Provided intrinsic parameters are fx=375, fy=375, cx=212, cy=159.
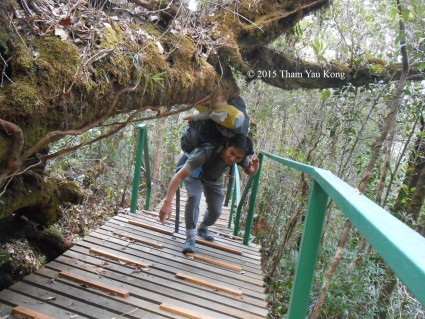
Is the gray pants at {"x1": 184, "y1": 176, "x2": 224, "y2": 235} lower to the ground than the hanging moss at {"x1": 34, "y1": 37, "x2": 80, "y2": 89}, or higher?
lower

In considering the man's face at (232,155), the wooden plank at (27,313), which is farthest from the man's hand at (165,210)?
the wooden plank at (27,313)

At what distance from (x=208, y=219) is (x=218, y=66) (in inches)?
62.2

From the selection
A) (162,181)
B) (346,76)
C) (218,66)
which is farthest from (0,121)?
(162,181)

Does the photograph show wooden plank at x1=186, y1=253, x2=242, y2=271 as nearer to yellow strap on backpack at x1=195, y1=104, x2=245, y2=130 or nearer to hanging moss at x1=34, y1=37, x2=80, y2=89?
yellow strap on backpack at x1=195, y1=104, x2=245, y2=130

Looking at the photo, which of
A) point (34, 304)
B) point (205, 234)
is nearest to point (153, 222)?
point (205, 234)

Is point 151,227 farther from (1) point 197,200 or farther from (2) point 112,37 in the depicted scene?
(2) point 112,37

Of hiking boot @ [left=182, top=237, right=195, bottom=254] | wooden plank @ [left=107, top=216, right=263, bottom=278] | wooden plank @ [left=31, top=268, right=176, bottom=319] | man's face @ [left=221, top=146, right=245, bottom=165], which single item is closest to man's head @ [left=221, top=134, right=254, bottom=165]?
man's face @ [left=221, top=146, right=245, bottom=165]

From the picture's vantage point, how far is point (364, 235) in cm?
80

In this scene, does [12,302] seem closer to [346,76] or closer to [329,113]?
[346,76]

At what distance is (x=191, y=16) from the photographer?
3537 millimetres

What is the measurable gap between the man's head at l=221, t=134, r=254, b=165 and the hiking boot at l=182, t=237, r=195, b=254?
2.75ft

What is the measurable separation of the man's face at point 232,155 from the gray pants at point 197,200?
444 mm

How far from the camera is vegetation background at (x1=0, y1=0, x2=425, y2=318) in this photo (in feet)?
17.2

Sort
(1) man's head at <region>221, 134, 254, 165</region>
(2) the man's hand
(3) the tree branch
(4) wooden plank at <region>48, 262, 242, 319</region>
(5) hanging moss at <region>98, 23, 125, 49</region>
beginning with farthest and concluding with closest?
1. (1) man's head at <region>221, 134, 254, 165</region>
2. (2) the man's hand
3. (4) wooden plank at <region>48, 262, 242, 319</region>
4. (5) hanging moss at <region>98, 23, 125, 49</region>
5. (3) the tree branch
